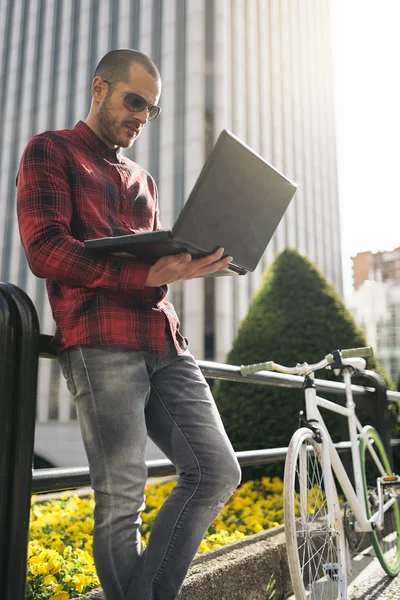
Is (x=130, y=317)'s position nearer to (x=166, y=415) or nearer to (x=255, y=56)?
(x=166, y=415)

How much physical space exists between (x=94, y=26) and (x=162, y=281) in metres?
35.2

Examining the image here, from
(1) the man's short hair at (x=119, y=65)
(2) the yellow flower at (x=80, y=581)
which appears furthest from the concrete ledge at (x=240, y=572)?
(1) the man's short hair at (x=119, y=65)

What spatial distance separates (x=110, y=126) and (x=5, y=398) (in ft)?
3.09

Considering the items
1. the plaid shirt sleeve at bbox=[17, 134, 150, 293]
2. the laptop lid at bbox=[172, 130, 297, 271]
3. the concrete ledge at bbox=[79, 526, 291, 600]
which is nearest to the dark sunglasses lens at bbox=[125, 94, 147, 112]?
the plaid shirt sleeve at bbox=[17, 134, 150, 293]

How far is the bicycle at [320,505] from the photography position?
220 cm

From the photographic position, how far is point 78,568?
2.23 meters

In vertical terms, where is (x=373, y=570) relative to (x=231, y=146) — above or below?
below

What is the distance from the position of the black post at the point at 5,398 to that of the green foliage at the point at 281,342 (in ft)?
12.6

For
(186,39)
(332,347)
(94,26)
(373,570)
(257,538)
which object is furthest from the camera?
(94,26)

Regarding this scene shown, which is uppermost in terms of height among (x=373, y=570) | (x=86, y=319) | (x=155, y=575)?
(x=86, y=319)

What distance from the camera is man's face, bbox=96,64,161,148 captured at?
6.01ft

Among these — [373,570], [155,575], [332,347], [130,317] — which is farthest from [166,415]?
[332,347]

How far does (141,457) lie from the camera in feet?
5.16

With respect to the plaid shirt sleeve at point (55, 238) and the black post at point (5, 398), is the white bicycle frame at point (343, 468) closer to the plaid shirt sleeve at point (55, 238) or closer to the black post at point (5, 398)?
the plaid shirt sleeve at point (55, 238)
